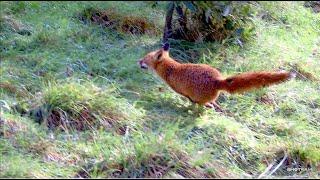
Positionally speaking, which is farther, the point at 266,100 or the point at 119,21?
the point at 119,21

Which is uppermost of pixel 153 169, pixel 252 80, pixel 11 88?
pixel 252 80

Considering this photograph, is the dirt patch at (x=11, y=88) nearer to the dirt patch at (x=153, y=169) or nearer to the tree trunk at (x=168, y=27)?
the dirt patch at (x=153, y=169)

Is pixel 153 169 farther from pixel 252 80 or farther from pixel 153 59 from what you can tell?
pixel 153 59

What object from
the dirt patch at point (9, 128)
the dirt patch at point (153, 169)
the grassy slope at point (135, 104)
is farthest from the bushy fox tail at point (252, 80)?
the dirt patch at point (9, 128)

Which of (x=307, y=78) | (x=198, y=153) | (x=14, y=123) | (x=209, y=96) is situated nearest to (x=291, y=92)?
(x=307, y=78)

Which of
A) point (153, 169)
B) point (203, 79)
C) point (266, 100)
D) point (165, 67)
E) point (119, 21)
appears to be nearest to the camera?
point (153, 169)

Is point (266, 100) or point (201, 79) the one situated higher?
point (201, 79)

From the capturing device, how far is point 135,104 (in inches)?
180

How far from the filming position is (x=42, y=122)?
4184 mm

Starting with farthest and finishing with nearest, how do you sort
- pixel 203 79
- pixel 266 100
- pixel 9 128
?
pixel 266 100 → pixel 203 79 → pixel 9 128

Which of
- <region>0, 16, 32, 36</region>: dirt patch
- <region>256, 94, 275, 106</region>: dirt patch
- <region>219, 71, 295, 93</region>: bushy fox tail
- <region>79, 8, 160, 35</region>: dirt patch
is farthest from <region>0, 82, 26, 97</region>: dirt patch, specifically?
<region>256, 94, 275, 106</region>: dirt patch

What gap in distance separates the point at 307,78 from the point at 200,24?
110 cm

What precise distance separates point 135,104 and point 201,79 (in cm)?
51

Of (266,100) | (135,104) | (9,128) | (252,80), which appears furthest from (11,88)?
(266,100)
